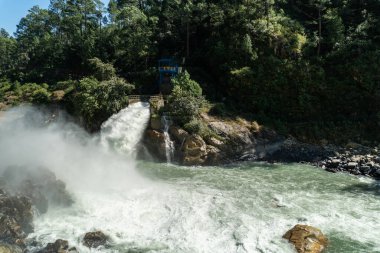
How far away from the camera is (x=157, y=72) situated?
43.2 metres

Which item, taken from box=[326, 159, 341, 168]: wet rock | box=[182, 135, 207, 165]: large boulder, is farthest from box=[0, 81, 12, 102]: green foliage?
box=[326, 159, 341, 168]: wet rock

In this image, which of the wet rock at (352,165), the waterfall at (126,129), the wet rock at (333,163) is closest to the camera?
the wet rock at (352,165)

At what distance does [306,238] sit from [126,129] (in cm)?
2052

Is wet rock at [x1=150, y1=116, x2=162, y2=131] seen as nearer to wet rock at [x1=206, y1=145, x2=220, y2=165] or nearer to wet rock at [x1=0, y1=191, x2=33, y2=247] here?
wet rock at [x1=206, y1=145, x2=220, y2=165]

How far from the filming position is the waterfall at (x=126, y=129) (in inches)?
1271

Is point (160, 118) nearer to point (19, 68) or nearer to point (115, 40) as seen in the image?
point (115, 40)

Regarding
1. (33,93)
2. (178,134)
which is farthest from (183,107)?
(33,93)

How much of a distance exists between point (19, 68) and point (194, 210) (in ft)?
163

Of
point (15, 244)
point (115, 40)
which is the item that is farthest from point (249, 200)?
point (115, 40)

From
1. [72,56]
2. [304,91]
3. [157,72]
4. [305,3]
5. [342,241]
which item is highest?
[305,3]

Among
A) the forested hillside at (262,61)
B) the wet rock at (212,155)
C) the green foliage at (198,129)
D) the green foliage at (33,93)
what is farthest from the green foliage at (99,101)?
the wet rock at (212,155)

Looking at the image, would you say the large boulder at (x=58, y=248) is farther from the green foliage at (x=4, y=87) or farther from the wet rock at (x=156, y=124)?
the green foliage at (x=4, y=87)

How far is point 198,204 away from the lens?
21109 mm

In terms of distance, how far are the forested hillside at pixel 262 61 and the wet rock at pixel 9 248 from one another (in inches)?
756
